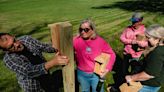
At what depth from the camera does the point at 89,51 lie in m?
4.70

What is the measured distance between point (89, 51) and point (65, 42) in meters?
1.52

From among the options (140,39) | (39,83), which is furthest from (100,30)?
(39,83)

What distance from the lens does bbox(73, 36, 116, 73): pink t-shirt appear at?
4.68 m

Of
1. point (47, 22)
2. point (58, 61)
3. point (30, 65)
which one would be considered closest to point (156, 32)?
point (58, 61)

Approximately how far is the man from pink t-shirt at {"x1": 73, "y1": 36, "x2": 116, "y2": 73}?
2.29ft

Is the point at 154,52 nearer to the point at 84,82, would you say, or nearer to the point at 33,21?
the point at 84,82

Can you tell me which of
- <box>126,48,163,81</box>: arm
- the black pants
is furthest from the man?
the black pants

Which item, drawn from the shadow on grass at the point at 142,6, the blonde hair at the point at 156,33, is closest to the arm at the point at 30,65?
the blonde hair at the point at 156,33

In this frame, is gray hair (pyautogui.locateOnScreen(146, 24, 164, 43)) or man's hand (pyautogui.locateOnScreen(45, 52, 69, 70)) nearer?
man's hand (pyautogui.locateOnScreen(45, 52, 69, 70))

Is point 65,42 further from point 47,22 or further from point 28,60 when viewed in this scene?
point 47,22

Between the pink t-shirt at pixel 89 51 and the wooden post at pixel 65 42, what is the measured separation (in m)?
1.29

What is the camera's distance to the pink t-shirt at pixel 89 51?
→ 4.68 m

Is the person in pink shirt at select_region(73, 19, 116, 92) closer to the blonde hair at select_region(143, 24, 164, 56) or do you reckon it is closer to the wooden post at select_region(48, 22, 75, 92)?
the blonde hair at select_region(143, 24, 164, 56)

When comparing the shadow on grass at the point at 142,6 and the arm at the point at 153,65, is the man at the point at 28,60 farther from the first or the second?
the shadow on grass at the point at 142,6
